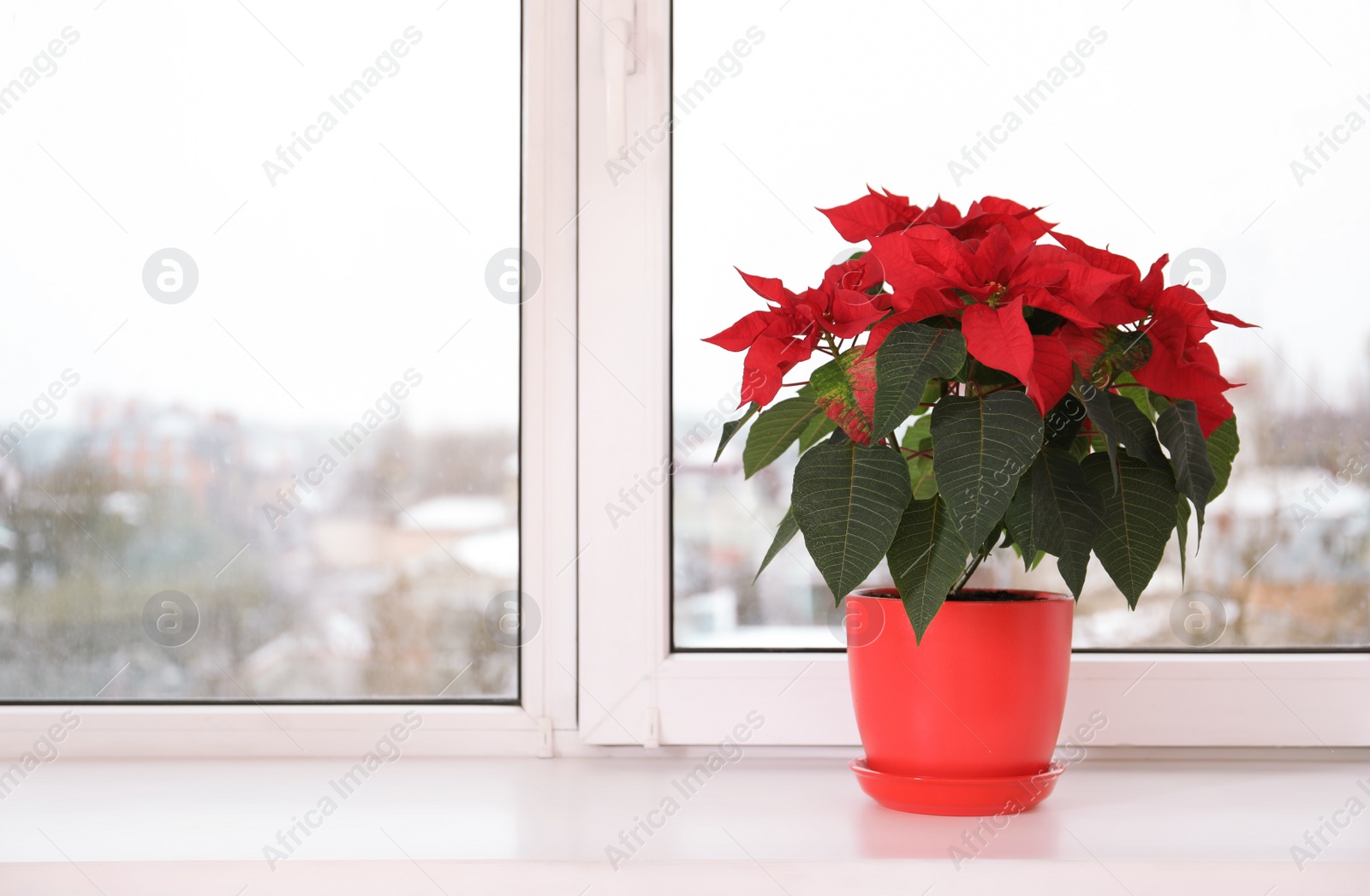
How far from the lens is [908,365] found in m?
0.70

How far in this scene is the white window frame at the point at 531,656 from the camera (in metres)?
1.02

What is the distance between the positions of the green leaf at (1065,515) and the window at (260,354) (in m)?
0.55

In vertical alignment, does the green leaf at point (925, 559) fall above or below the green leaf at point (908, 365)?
below

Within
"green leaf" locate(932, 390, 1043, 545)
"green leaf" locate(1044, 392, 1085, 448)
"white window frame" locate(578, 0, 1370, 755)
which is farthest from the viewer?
"white window frame" locate(578, 0, 1370, 755)

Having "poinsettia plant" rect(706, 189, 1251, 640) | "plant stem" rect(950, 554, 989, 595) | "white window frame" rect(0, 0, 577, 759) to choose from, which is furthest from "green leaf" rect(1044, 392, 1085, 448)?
"white window frame" rect(0, 0, 577, 759)

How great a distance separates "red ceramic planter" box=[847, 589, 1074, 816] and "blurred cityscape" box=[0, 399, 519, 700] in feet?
1.38

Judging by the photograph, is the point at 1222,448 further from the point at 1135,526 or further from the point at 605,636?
the point at 605,636

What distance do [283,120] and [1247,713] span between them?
46.1 inches

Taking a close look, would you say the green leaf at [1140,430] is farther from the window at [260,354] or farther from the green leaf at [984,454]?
the window at [260,354]

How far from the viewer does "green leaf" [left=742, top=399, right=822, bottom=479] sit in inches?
32.5

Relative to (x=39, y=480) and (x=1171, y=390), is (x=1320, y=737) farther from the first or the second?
(x=39, y=480)

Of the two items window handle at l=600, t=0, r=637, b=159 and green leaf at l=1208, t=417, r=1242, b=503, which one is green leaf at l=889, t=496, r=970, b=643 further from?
window handle at l=600, t=0, r=637, b=159


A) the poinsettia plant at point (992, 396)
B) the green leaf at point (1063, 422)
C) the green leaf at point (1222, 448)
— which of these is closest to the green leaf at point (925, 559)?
the poinsettia plant at point (992, 396)

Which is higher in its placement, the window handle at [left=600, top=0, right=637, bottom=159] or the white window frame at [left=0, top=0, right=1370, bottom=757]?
the window handle at [left=600, top=0, right=637, bottom=159]
